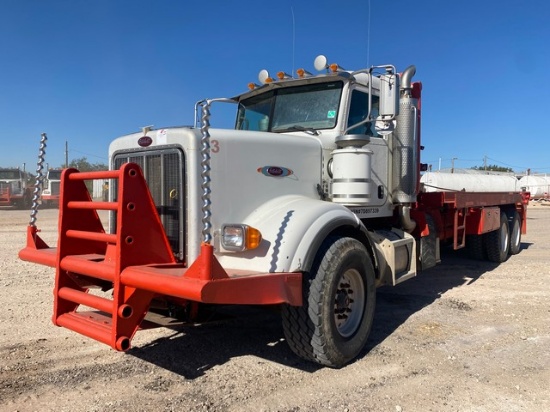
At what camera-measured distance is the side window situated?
4.99 m

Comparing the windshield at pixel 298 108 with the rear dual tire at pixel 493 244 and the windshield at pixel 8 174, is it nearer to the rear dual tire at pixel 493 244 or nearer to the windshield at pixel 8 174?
the rear dual tire at pixel 493 244

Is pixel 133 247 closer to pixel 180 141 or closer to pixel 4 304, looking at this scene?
pixel 180 141

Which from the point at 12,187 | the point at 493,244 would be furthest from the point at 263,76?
→ the point at 12,187

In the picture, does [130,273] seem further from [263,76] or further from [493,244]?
[493,244]

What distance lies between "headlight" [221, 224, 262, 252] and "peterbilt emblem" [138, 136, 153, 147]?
1.02 meters

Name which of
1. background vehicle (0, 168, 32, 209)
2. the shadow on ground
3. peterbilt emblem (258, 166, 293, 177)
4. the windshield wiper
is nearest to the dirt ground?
the shadow on ground

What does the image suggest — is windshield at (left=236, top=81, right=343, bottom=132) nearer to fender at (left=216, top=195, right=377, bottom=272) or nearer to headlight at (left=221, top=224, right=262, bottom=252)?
fender at (left=216, top=195, right=377, bottom=272)

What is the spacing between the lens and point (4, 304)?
5.75 meters

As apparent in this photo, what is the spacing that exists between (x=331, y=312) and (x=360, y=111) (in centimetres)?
229

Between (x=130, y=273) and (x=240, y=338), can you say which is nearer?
(x=130, y=273)

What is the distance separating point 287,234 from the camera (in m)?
3.60

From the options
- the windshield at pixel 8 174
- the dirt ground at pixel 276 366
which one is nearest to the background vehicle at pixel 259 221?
the dirt ground at pixel 276 366

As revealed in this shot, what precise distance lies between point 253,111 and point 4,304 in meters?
3.76

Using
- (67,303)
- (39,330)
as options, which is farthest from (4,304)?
(67,303)
